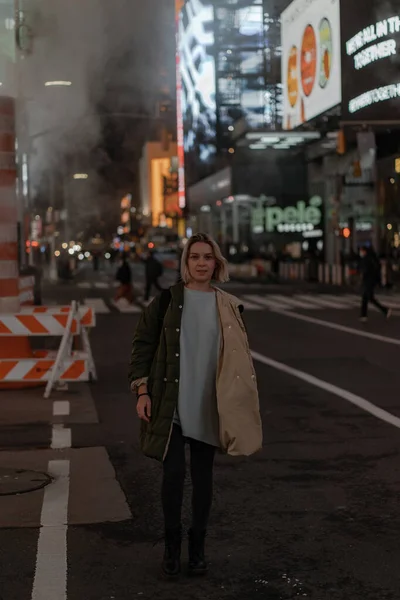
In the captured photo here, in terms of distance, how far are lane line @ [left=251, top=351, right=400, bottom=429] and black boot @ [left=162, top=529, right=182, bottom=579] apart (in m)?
4.30

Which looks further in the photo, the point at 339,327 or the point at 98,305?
the point at 98,305

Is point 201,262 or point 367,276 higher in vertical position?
point 201,262

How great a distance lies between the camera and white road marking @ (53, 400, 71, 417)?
31.7 ft

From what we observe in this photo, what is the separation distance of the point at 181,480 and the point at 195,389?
16.1 inches

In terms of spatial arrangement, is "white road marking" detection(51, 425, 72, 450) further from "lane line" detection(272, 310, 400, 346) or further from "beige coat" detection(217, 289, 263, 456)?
"lane line" detection(272, 310, 400, 346)

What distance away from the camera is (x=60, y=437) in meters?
8.45

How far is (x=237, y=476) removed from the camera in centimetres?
693

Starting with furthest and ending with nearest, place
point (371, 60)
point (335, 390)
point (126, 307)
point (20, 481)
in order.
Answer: point (371, 60), point (126, 307), point (335, 390), point (20, 481)

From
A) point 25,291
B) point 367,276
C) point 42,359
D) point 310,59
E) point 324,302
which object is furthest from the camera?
point 310,59

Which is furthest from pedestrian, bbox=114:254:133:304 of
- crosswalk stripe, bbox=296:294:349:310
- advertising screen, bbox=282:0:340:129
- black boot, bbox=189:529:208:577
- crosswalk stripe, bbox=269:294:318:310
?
black boot, bbox=189:529:208:577

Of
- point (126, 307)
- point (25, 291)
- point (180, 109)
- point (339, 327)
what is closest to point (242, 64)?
point (180, 109)

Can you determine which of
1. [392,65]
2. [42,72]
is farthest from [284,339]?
[392,65]

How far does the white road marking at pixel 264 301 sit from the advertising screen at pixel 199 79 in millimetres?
38046

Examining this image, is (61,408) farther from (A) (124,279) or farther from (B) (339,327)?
(A) (124,279)
